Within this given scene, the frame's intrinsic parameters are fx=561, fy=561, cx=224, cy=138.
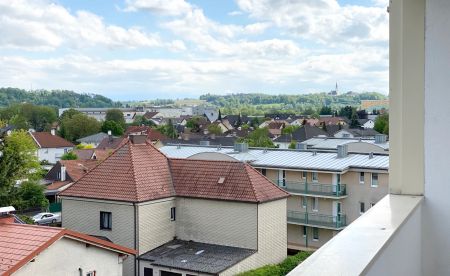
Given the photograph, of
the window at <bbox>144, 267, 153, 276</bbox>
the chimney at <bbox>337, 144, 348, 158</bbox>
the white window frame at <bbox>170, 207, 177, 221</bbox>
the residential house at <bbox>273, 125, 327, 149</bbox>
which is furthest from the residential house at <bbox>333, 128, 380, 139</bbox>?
the window at <bbox>144, 267, 153, 276</bbox>

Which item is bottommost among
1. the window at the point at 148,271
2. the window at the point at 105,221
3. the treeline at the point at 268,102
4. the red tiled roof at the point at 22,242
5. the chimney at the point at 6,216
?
the window at the point at 148,271

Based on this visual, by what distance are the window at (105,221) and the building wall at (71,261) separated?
3671 mm

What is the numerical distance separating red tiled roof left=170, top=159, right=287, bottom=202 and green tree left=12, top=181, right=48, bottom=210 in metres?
10.2

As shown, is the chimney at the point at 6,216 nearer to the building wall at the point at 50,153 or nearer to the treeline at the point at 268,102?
the building wall at the point at 50,153

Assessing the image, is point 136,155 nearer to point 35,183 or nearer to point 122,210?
point 122,210

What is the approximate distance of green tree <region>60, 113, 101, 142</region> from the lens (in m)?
50.5

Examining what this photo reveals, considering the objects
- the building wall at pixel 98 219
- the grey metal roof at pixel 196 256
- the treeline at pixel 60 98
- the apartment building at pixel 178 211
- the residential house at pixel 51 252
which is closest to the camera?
the residential house at pixel 51 252

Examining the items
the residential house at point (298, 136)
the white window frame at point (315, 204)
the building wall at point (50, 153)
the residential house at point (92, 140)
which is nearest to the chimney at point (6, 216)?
the white window frame at point (315, 204)

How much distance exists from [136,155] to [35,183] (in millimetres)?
10738

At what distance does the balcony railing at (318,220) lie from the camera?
53.9ft

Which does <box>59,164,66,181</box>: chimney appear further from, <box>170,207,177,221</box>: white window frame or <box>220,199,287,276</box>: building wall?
<box>220,199,287,276</box>: building wall

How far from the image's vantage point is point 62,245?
26.9ft

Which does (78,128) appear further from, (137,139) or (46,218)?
(137,139)

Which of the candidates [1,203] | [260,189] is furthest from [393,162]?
[1,203]
